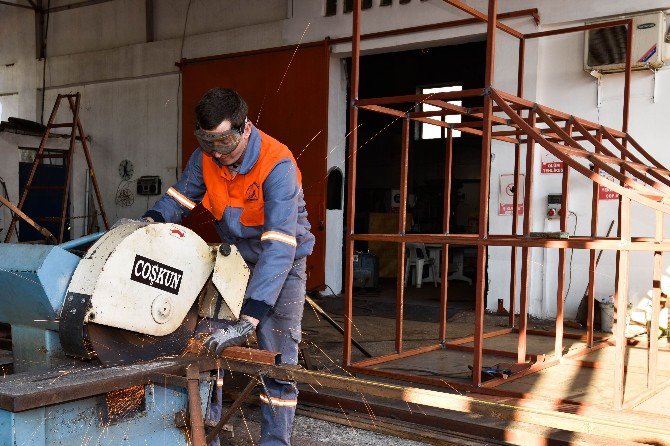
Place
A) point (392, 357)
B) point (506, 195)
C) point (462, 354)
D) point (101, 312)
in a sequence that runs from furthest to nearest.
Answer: point (506, 195), point (462, 354), point (392, 357), point (101, 312)

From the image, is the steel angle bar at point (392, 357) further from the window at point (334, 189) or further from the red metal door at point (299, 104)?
the window at point (334, 189)

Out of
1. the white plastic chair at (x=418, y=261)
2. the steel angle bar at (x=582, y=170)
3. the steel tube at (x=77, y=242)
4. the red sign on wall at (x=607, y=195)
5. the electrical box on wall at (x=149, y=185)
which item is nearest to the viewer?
the steel tube at (x=77, y=242)

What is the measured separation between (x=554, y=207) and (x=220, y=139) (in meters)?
5.55

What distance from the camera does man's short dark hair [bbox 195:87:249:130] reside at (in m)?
2.71

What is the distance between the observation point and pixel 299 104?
30.4 ft

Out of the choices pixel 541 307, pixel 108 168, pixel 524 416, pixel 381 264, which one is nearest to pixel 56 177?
pixel 108 168

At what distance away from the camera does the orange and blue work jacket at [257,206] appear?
2773 millimetres

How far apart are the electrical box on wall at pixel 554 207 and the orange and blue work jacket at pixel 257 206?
4.83 meters

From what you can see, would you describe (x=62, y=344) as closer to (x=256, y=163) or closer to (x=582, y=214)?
(x=256, y=163)

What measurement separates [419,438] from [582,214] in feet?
15.0

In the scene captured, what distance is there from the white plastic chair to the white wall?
236 cm

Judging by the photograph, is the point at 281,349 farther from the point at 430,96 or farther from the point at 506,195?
the point at 506,195

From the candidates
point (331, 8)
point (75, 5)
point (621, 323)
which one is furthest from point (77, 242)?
point (75, 5)

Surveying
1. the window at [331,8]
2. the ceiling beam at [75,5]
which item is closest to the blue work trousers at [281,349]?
the window at [331,8]
